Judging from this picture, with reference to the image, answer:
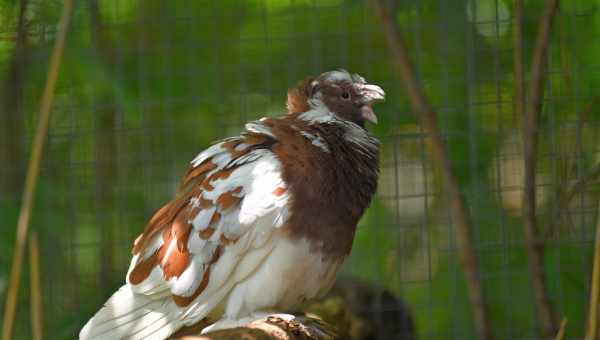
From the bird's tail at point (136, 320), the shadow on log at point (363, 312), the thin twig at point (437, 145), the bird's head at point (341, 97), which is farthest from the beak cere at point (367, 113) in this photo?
the thin twig at point (437, 145)

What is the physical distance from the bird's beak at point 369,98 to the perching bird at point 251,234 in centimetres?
9

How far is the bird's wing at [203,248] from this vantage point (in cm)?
211

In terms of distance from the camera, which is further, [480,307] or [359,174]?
[359,174]

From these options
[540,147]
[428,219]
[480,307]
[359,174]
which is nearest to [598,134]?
[540,147]

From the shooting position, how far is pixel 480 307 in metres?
1.24

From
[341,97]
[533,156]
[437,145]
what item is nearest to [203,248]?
[341,97]

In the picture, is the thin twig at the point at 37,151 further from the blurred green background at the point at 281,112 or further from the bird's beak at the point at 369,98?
the blurred green background at the point at 281,112

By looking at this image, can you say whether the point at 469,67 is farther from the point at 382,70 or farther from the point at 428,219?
the point at 428,219

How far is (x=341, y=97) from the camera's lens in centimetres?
242

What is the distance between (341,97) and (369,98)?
0.25ft

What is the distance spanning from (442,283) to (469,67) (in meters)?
0.79

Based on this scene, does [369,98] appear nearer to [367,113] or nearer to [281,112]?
[367,113]

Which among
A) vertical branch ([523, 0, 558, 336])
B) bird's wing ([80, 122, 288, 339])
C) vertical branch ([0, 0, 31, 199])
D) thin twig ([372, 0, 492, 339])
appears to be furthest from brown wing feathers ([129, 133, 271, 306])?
vertical branch ([0, 0, 31, 199])

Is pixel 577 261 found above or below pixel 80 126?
below
